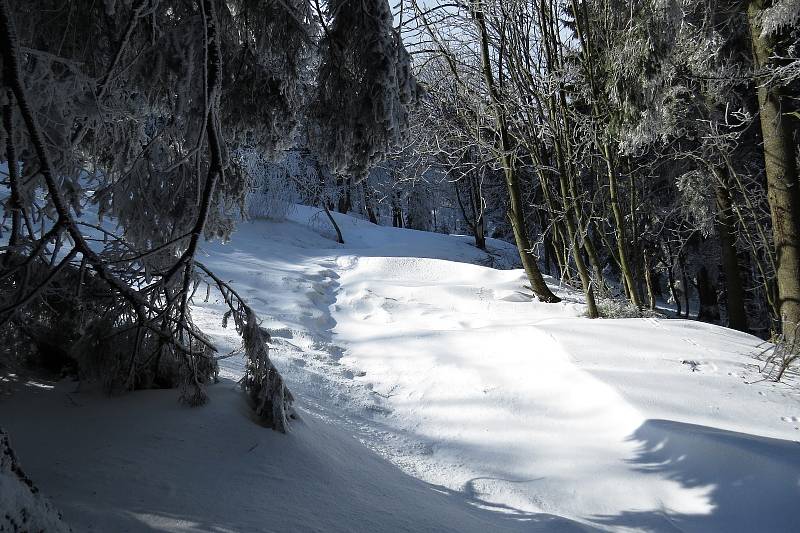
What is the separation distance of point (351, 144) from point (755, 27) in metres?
5.90

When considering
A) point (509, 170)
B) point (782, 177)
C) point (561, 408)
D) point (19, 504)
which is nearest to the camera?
point (19, 504)

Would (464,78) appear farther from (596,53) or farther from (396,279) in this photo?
(396,279)

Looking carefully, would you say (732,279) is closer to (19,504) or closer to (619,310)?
(619,310)

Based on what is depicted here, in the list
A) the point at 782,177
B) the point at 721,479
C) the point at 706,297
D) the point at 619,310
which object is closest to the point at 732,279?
the point at 619,310

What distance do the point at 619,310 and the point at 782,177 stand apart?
319cm

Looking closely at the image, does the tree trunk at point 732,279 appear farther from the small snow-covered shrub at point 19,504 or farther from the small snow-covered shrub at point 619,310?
the small snow-covered shrub at point 19,504

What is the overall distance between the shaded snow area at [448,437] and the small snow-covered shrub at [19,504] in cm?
44

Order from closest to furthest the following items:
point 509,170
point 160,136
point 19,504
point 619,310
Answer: point 19,504, point 160,136, point 619,310, point 509,170

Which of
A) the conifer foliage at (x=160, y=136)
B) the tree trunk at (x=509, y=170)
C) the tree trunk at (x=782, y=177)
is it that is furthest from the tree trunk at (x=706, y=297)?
the conifer foliage at (x=160, y=136)

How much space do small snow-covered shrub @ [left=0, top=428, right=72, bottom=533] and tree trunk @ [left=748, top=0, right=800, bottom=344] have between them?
7248mm

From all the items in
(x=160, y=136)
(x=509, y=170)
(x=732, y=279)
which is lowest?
(x=732, y=279)

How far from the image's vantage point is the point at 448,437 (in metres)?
4.82

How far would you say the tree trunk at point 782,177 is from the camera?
629 centimetres

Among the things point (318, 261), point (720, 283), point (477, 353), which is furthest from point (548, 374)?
point (720, 283)
